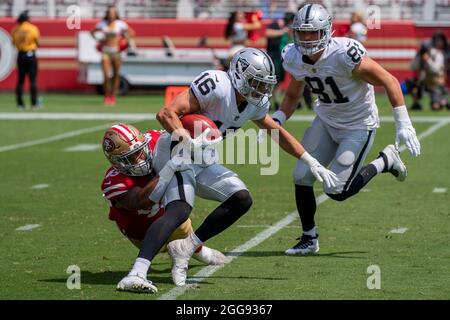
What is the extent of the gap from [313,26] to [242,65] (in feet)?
3.30

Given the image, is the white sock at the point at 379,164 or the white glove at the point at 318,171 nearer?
the white glove at the point at 318,171

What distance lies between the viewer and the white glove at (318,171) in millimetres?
7605

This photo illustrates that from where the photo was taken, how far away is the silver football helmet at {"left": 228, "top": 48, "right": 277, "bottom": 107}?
6945mm

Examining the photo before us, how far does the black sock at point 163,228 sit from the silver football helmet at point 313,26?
5.47ft

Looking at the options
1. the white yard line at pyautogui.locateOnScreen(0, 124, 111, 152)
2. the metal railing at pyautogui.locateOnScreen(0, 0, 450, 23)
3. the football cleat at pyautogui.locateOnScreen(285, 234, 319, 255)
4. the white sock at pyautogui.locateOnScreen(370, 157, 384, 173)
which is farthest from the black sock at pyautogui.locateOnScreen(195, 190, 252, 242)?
the metal railing at pyautogui.locateOnScreen(0, 0, 450, 23)

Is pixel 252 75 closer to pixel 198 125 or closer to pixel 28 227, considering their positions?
pixel 198 125

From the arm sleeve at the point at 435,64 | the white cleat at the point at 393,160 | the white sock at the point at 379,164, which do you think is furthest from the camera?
the arm sleeve at the point at 435,64

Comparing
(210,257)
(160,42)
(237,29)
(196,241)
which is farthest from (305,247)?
(160,42)

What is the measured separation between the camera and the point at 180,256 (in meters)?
6.93

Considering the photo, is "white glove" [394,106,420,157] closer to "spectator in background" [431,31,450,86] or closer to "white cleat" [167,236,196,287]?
"white cleat" [167,236,196,287]

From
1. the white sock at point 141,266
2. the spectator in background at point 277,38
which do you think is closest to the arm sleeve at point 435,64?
the spectator in background at point 277,38

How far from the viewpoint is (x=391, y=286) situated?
6.81 m

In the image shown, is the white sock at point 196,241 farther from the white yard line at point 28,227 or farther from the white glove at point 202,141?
the white yard line at point 28,227
